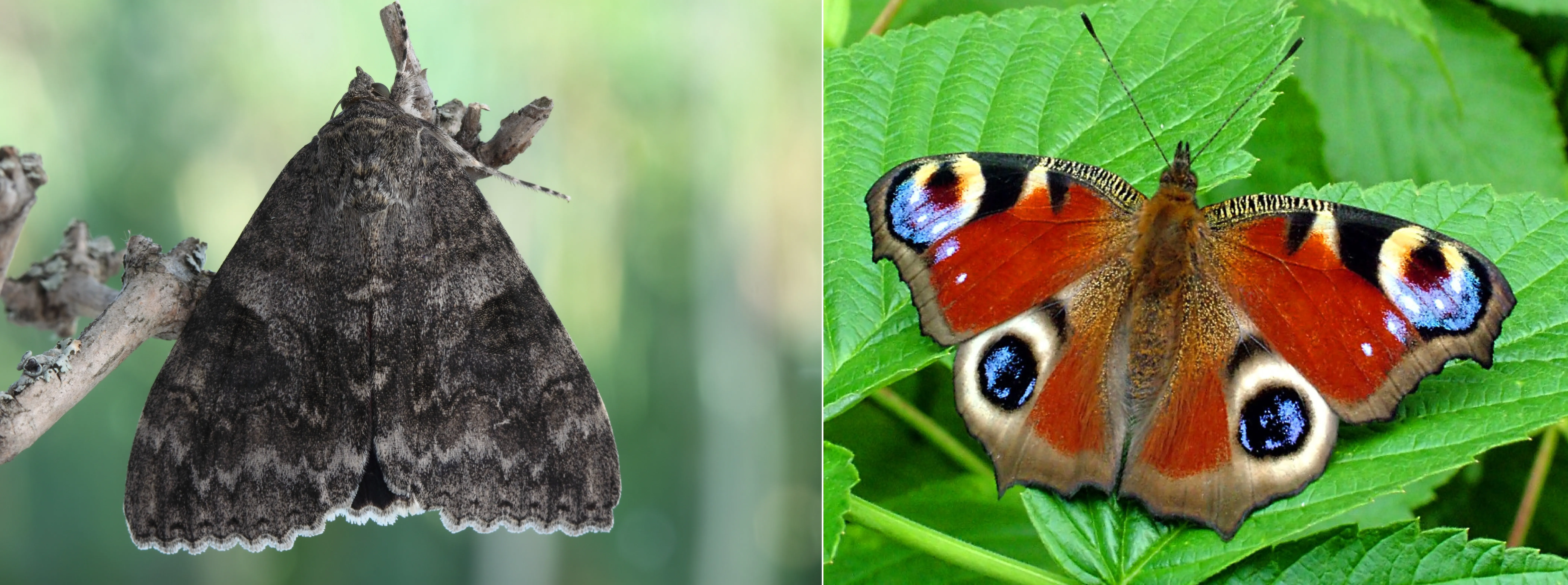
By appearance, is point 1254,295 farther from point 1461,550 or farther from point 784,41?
point 784,41

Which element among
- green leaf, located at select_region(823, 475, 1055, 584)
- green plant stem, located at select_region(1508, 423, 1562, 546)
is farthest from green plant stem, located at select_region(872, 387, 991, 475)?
green plant stem, located at select_region(1508, 423, 1562, 546)

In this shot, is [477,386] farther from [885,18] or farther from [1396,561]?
[1396,561]

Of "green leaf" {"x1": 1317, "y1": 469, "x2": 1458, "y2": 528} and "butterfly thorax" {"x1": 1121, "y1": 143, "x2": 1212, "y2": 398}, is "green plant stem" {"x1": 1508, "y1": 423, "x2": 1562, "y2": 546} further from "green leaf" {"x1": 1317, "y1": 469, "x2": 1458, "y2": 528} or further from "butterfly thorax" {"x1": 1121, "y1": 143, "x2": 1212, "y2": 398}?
"butterfly thorax" {"x1": 1121, "y1": 143, "x2": 1212, "y2": 398}

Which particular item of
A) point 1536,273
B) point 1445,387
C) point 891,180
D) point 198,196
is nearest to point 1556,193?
point 1536,273

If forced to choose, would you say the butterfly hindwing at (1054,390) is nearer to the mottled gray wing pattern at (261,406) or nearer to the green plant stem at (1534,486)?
the green plant stem at (1534,486)

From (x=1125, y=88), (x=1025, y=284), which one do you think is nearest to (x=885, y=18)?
(x=1125, y=88)

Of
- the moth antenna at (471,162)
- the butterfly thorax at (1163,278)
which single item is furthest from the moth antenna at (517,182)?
the butterfly thorax at (1163,278)

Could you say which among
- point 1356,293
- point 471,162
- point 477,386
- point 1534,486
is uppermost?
point 471,162
